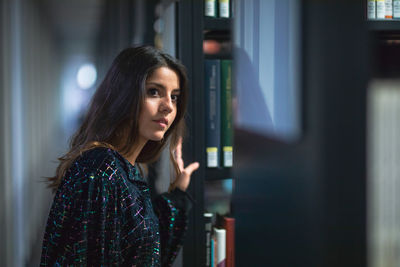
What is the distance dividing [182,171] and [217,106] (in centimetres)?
20

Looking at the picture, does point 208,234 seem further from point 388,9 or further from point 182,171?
point 388,9

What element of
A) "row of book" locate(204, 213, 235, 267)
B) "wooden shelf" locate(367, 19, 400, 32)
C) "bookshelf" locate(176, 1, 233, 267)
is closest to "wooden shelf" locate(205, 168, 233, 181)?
"bookshelf" locate(176, 1, 233, 267)

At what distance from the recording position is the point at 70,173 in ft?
2.96

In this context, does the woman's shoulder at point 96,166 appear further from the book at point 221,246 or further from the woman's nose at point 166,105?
the book at point 221,246

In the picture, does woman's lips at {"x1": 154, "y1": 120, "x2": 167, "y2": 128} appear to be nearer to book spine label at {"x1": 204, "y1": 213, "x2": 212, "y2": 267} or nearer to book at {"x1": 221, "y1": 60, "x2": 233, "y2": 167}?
book at {"x1": 221, "y1": 60, "x2": 233, "y2": 167}

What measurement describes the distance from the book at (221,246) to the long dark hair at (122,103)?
1.14ft

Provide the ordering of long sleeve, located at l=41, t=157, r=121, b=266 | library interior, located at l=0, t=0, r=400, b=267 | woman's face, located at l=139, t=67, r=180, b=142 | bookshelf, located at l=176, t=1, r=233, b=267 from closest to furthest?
1. library interior, located at l=0, t=0, r=400, b=267
2. long sleeve, located at l=41, t=157, r=121, b=266
3. woman's face, located at l=139, t=67, r=180, b=142
4. bookshelf, located at l=176, t=1, r=233, b=267

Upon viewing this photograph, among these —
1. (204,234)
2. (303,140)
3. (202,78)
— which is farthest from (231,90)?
(303,140)

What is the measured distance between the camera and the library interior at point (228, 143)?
0.16m

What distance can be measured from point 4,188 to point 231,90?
53.3 inches

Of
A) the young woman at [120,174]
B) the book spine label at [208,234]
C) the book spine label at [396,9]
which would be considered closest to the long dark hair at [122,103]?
the young woman at [120,174]

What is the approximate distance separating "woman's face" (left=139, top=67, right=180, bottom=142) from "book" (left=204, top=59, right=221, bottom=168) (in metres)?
0.16

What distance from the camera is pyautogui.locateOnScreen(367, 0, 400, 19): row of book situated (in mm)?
1112

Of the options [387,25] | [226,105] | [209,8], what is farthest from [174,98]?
[387,25]
